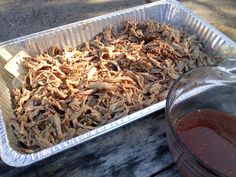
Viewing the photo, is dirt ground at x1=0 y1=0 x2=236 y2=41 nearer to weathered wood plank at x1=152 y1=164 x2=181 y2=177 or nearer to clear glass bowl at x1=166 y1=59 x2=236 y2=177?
clear glass bowl at x1=166 y1=59 x2=236 y2=177

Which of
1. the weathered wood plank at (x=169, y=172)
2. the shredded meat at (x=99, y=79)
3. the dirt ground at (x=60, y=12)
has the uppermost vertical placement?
the shredded meat at (x=99, y=79)

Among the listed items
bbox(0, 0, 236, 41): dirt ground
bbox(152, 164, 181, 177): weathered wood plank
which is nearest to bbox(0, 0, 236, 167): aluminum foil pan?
bbox(152, 164, 181, 177): weathered wood plank

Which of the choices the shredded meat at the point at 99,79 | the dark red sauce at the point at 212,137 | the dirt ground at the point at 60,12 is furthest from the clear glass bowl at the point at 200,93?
the dirt ground at the point at 60,12

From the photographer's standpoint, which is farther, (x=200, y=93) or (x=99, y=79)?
(x=99, y=79)

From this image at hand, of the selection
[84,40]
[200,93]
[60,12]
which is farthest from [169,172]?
[60,12]

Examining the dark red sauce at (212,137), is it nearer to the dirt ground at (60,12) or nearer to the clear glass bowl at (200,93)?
the clear glass bowl at (200,93)

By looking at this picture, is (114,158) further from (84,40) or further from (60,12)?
(60,12)

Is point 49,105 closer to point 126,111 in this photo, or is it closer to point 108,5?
point 126,111
